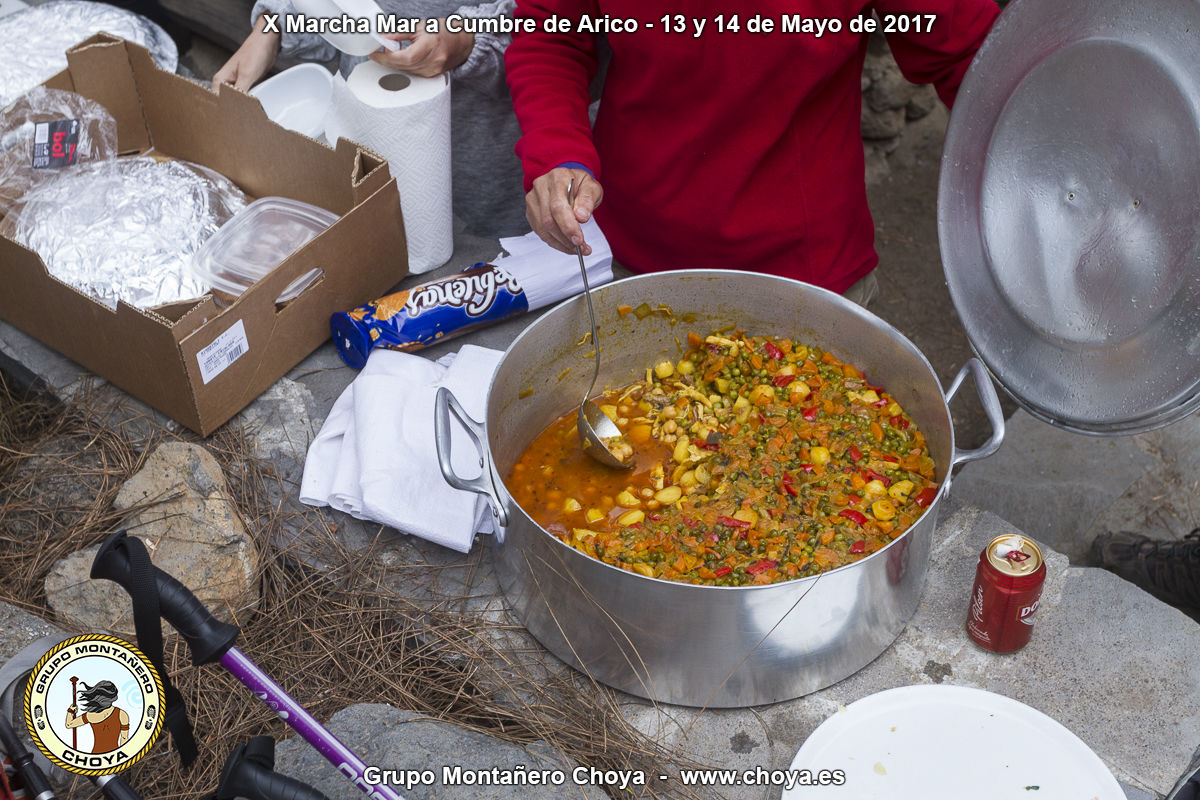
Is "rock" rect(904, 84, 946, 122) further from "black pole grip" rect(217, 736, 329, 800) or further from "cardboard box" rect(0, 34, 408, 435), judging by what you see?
"black pole grip" rect(217, 736, 329, 800)

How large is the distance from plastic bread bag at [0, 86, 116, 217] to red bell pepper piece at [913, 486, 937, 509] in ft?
6.66

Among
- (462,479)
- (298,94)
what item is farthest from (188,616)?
(298,94)

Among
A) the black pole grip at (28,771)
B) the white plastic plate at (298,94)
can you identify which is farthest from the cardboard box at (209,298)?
the black pole grip at (28,771)

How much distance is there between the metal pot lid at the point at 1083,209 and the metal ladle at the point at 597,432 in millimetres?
640

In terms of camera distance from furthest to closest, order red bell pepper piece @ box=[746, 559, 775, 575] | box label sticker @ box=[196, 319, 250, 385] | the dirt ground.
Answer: the dirt ground < box label sticker @ box=[196, 319, 250, 385] < red bell pepper piece @ box=[746, 559, 775, 575]

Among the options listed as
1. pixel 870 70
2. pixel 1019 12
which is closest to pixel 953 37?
pixel 1019 12

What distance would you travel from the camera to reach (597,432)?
1996 mm

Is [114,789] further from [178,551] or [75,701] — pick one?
[178,551]

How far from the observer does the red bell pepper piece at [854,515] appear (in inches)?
67.8

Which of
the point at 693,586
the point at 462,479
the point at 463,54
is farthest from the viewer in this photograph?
the point at 463,54

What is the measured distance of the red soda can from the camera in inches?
63.1

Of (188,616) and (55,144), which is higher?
(188,616)

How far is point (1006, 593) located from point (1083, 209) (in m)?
0.60

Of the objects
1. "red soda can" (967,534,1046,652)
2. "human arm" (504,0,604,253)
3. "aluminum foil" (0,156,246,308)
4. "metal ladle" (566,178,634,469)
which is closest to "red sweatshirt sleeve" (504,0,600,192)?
"human arm" (504,0,604,253)
